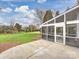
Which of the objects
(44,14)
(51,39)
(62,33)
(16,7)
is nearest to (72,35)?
(62,33)

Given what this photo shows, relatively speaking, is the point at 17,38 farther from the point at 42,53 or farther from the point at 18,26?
the point at 42,53

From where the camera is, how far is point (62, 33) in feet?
51.7

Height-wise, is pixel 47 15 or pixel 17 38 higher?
pixel 47 15

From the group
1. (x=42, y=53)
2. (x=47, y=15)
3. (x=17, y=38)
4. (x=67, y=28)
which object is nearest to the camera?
(x=42, y=53)

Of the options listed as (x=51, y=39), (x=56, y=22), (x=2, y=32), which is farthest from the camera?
(x=2, y=32)

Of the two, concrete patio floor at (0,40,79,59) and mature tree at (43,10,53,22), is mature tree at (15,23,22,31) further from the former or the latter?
concrete patio floor at (0,40,79,59)

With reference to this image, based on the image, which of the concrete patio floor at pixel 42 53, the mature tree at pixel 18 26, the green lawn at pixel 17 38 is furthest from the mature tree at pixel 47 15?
the concrete patio floor at pixel 42 53

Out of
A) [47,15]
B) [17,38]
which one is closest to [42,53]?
[17,38]

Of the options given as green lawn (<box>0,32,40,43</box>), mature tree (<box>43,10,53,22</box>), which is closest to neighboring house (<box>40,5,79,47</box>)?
green lawn (<box>0,32,40,43</box>)

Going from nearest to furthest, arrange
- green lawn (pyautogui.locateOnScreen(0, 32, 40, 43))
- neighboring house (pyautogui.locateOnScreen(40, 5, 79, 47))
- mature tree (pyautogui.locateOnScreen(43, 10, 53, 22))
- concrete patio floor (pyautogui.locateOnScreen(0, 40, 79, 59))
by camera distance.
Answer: concrete patio floor (pyautogui.locateOnScreen(0, 40, 79, 59)), neighboring house (pyautogui.locateOnScreen(40, 5, 79, 47)), green lawn (pyautogui.locateOnScreen(0, 32, 40, 43)), mature tree (pyautogui.locateOnScreen(43, 10, 53, 22))

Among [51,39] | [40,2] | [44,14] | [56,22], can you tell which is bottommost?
[51,39]

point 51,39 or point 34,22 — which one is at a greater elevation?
point 34,22

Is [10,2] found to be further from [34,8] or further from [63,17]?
[63,17]

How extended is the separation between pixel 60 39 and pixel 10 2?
3016 cm
